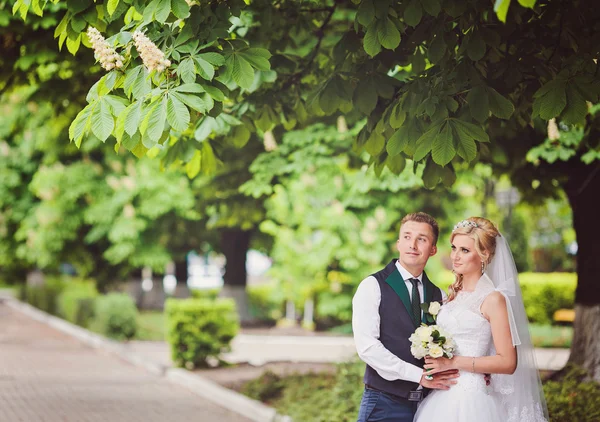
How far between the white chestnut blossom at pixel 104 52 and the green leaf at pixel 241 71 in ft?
2.23

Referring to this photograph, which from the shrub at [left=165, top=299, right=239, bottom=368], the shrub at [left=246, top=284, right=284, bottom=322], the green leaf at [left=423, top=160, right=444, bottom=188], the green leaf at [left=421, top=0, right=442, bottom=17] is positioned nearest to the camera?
the green leaf at [left=421, top=0, right=442, bottom=17]

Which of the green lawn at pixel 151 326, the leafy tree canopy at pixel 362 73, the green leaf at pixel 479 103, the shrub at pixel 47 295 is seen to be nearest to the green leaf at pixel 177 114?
the leafy tree canopy at pixel 362 73

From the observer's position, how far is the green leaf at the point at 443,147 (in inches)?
195

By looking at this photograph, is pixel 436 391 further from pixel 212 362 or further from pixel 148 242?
pixel 148 242

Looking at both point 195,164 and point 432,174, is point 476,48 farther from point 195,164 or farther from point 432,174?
point 195,164

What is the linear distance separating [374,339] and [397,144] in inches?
56.2

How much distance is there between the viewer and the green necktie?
5.03 metres

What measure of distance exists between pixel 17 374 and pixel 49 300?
63.4 feet

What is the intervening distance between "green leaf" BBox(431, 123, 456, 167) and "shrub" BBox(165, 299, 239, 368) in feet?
38.4

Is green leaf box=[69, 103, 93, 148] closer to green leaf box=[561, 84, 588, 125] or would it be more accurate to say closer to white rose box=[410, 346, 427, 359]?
white rose box=[410, 346, 427, 359]

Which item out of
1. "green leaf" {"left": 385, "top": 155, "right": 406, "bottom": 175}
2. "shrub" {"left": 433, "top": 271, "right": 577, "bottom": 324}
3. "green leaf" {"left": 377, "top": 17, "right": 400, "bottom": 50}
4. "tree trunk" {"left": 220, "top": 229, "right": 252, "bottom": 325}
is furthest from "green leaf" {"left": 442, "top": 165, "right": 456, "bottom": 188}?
"tree trunk" {"left": 220, "top": 229, "right": 252, "bottom": 325}

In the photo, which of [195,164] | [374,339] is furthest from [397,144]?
[195,164]

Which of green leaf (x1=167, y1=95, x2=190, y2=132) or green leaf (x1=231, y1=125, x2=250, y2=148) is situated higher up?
green leaf (x1=231, y1=125, x2=250, y2=148)

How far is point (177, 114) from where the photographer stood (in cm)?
435
